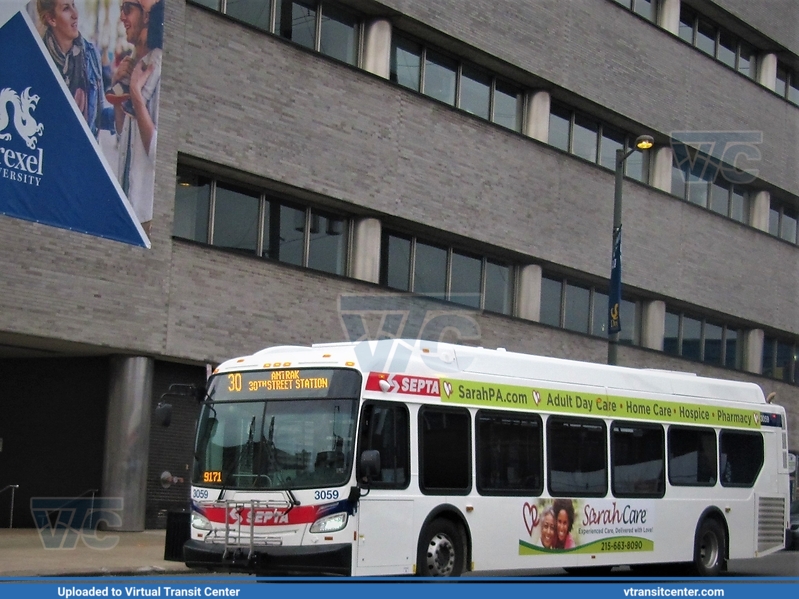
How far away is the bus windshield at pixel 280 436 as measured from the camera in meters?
13.1

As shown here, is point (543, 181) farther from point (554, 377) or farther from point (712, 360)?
point (554, 377)

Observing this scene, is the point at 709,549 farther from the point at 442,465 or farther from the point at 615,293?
the point at 615,293

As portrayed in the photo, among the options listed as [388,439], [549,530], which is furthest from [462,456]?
[549,530]

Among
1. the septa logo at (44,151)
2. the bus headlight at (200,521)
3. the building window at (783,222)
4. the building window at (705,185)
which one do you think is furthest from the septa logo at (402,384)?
the building window at (783,222)

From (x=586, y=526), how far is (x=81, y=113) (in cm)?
1204

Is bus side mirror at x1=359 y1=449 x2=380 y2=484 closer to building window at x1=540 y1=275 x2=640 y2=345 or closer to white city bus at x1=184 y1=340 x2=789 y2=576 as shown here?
white city bus at x1=184 y1=340 x2=789 y2=576

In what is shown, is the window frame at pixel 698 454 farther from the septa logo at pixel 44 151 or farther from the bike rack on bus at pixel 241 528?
the septa logo at pixel 44 151

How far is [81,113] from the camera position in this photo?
2202 centimetres

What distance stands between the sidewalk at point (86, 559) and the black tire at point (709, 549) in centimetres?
740

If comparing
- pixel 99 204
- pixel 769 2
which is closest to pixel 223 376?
pixel 99 204

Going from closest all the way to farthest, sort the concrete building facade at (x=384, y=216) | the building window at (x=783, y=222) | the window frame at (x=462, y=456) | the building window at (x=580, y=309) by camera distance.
Result: 1. the window frame at (x=462, y=456)
2. the concrete building facade at (x=384, y=216)
3. the building window at (x=580, y=309)
4. the building window at (x=783, y=222)

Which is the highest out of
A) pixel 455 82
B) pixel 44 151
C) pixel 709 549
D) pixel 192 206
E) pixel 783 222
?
pixel 455 82

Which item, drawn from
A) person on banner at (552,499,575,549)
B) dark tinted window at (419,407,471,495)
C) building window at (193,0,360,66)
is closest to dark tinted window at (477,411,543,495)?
dark tinted window at (419,407,471,495)

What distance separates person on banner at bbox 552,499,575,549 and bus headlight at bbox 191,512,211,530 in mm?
4546
